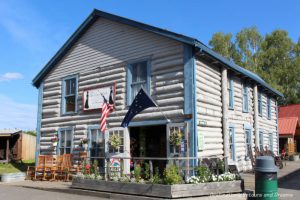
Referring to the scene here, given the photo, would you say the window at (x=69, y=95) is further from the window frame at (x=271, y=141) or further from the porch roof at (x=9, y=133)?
the porch roof at (x=9, y=133)

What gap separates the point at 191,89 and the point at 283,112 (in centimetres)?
3029

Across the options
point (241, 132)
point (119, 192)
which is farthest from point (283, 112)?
point (119, 192)

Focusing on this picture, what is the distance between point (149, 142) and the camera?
635 inches

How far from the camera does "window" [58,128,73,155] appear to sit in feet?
54.6

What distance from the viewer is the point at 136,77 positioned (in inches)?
574

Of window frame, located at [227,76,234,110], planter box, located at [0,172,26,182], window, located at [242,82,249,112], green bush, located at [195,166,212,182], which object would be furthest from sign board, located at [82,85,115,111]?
window, located at [242,82,249,112]

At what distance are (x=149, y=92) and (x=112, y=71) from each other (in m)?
2.38

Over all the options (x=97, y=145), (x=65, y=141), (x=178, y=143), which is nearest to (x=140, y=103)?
(x=178, y=143)

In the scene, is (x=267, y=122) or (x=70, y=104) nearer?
(x=70, y=104)

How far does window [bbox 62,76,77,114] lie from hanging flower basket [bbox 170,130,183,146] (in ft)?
19.7

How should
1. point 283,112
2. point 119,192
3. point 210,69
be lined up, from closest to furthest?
point 119,192 → point 210,69 → point 283,112

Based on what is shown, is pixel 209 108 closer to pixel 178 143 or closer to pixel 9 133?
pixel 178 143

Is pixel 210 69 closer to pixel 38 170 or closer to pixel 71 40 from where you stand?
pixel 71 40

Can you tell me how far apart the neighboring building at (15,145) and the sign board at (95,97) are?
569 inches
